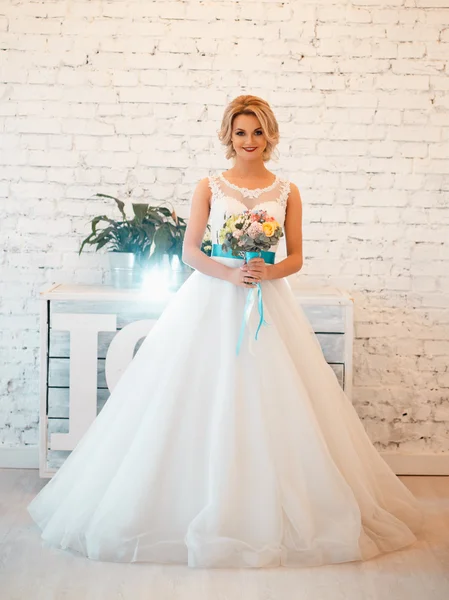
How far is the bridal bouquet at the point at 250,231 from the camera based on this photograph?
3.10 metres

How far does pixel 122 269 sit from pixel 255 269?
103cm

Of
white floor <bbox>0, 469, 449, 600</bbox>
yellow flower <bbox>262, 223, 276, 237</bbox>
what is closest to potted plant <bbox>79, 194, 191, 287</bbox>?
yellow flower <bbox>262, 223, 276, 237</bbox>

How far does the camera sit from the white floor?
273 cm

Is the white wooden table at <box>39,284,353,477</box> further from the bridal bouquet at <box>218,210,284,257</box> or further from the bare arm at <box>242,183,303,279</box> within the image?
the bridal bouquet at <box>218,210,284,257</box>

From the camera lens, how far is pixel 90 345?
3877mm

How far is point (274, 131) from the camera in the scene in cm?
334

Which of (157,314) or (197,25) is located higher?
(197,25)

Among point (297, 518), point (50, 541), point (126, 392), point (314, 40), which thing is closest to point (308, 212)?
point (314, 40)

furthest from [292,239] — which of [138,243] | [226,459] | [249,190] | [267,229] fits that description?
[226,459]

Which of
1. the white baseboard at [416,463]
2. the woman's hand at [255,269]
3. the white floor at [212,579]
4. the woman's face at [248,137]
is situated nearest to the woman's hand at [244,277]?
the woman's hand at [255,269]

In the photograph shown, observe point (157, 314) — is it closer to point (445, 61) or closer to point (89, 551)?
point (89, 551)

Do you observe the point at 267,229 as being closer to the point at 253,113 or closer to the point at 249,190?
the point at 249,190

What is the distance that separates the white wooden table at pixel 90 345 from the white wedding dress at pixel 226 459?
572mm

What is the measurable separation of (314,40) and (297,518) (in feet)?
8.19
